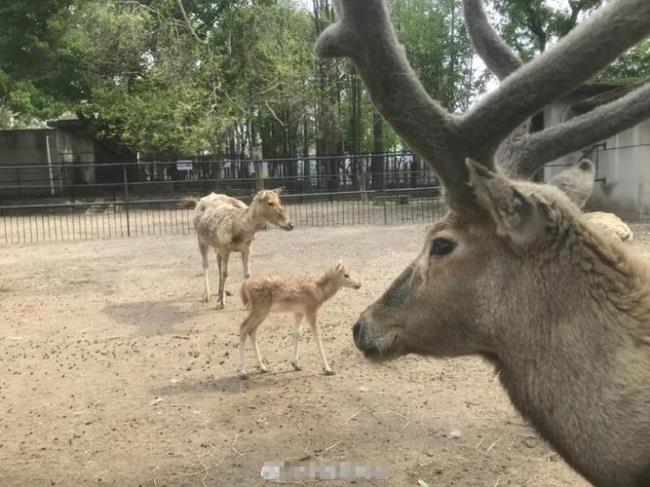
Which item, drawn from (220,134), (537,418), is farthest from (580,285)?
(220,134)

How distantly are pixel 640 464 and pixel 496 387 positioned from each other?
359 cm

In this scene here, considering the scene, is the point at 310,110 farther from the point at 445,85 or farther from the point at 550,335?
the point at 550,335

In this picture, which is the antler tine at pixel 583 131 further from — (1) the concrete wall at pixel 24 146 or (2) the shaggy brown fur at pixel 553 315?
(1) the concrete wall at pixel 24 146

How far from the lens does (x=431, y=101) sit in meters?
2.66

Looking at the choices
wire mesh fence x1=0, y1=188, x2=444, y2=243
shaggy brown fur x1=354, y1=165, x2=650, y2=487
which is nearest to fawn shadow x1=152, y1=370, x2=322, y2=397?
shaggy brown fur x1=354, y1=165, x2=650, y2=487

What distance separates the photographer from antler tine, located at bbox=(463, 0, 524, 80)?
374 centimetres

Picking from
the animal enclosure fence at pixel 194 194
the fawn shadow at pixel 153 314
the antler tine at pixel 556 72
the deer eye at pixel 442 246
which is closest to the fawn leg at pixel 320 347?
the fawn shadow at pixel 153 314

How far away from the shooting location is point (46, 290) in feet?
34.7

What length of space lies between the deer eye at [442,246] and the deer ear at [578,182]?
751 millimetres

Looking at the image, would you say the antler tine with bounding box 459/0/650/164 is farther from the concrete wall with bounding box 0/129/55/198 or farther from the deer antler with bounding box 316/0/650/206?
the concrete wall with bounding box 0/129/55/198

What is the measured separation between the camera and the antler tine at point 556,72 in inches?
87.4

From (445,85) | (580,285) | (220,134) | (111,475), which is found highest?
(445,85)

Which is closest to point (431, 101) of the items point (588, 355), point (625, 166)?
point (588, 355)

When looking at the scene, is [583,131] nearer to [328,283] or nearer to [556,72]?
[556,72]
